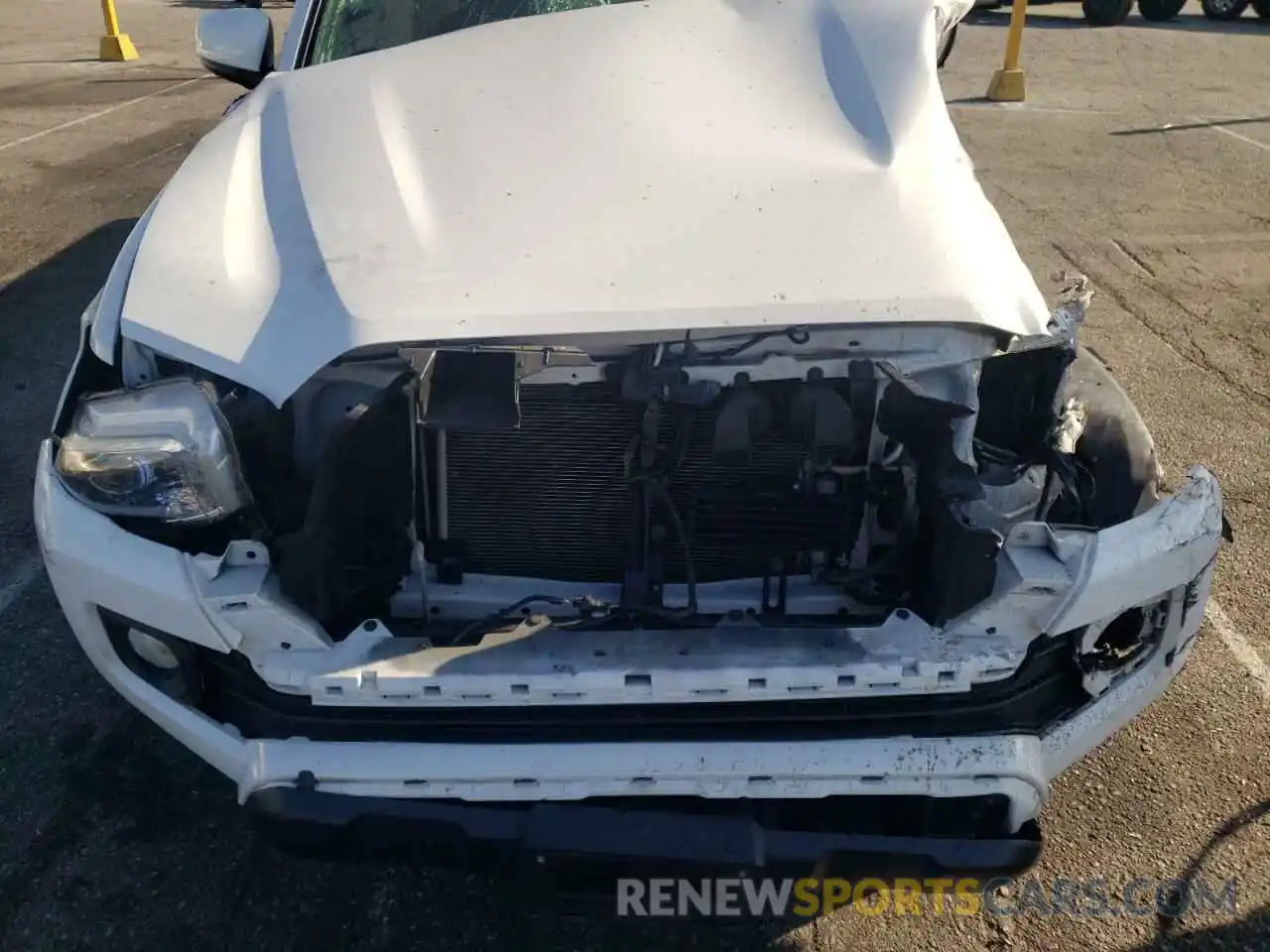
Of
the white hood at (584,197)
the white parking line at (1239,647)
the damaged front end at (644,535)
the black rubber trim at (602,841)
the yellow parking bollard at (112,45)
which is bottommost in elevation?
the yellow parking bollard at (112,45)

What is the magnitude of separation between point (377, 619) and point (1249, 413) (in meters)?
3.93

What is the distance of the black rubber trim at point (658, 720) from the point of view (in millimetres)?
1896

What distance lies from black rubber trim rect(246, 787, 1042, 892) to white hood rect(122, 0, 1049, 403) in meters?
0.76

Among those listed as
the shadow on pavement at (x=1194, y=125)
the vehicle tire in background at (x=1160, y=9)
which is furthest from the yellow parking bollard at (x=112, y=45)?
the vehicle tire in background at (x=1160, y=9)

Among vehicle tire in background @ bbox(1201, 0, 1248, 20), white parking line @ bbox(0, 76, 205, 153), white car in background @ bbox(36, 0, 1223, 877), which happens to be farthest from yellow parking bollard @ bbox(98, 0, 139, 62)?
vehicle tire in background @ bbox(1201, 0, 1248, 20)

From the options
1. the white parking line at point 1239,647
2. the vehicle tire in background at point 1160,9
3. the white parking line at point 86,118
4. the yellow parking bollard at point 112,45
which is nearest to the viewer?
the white parking line at point 1239,647

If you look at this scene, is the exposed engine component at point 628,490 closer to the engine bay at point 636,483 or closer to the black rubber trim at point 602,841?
the engine bay at point 636,483

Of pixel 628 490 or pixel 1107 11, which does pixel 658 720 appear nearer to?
pixel 628 490

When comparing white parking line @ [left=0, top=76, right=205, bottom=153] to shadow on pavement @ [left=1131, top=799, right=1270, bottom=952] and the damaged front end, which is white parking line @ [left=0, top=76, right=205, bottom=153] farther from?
shadow on pavement @ [left=1131, top=799, right=1270, bottom=952]

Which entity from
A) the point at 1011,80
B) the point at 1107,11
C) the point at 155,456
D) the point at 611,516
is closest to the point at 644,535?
the point at 611,516

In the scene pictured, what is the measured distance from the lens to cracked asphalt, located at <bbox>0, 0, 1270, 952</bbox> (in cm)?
229

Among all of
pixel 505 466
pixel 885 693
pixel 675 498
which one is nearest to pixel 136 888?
pixel 505 466

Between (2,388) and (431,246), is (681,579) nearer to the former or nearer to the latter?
(431,246)

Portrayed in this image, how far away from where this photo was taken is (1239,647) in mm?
3133
